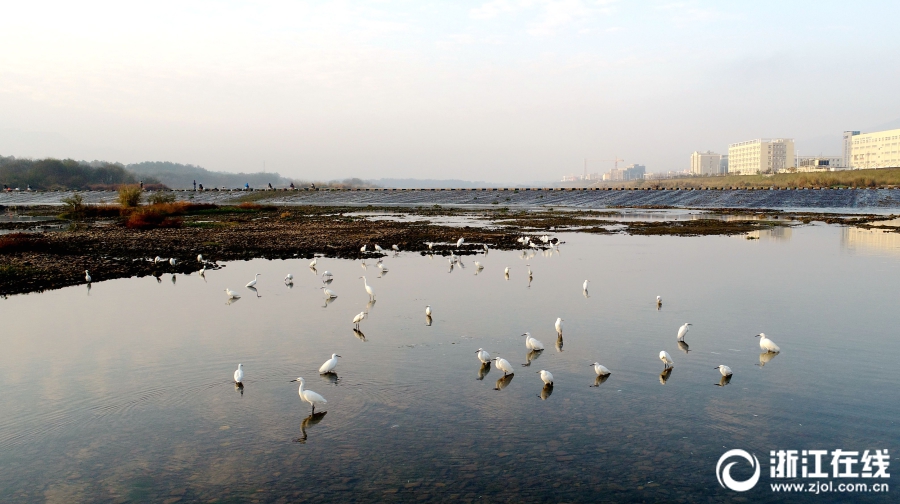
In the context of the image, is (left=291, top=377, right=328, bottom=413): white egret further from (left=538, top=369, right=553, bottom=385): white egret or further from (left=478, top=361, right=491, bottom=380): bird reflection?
(left=538, top=369, right=553, bottom=385): white egret

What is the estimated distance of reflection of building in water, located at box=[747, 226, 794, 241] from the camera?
36.7 meters

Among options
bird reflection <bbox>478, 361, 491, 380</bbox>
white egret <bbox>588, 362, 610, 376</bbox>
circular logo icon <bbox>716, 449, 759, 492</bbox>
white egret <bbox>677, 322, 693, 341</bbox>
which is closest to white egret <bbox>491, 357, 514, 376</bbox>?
bird reflection <bbox>478, 361, 491, 380</bbox>

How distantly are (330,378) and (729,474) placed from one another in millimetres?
6525

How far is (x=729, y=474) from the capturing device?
8.10 meters

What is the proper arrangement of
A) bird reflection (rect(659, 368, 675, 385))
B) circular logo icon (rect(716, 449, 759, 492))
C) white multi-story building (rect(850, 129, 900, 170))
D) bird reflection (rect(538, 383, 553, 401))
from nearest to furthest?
circular logo icon (rect(716, 449, 759, 492)) < bird reflection (rect(538, 383, 553, 401)) < bird reflection (rect(659, 368, 675, 385)) < white multi-story building (rect(850, 129, 900, 170))

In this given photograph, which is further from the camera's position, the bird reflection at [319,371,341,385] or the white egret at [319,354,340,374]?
the white egret at [319,354,340,374]

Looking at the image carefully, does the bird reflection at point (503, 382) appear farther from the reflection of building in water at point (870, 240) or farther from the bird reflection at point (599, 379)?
the reflection of building in water at point (870, 240)

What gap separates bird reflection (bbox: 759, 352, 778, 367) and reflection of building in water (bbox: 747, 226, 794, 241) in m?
26.1

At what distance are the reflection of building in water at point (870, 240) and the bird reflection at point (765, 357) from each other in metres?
20.6

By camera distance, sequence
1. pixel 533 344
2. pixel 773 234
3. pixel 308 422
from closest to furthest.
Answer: pixel 308 422 → pixel 533 344 → pixel 773 234

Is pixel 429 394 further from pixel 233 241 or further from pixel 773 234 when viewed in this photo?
pixel 773 234

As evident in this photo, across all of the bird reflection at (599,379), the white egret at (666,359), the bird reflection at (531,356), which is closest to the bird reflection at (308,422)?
the bird reflection at (531,356)

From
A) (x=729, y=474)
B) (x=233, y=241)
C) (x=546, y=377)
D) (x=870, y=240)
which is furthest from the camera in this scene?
(x=870, y=240)

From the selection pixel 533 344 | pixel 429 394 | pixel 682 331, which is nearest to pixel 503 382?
pixel 429 394
